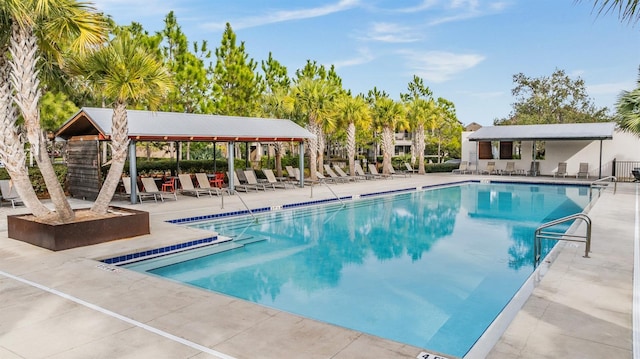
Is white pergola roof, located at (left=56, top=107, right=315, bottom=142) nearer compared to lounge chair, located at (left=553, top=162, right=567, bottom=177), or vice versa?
white pergola roof, located at (left=56, top=107, right=315, bottom=142)

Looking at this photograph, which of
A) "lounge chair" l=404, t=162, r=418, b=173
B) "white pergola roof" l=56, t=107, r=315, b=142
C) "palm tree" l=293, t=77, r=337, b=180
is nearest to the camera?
"white pergola roof" l=56, t=107, r=315, b=142

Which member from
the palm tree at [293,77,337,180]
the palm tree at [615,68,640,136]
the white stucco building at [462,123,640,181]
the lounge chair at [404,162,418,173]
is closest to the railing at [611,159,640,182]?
the white stucco building at [462,123,640,181]

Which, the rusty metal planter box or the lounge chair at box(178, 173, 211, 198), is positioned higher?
the lounge chair at box(178, 173, 211, 198)

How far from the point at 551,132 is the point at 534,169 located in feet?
7.87

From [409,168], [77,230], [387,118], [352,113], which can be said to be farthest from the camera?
[409,168]

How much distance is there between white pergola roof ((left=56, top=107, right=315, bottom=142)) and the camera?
13.9 meters

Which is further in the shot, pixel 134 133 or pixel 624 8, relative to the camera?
pixel 134 133

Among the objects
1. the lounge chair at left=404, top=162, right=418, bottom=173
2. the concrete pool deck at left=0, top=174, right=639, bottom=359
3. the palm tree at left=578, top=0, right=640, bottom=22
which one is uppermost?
the palm tree at left=578, top=0, right=640, bottom=22

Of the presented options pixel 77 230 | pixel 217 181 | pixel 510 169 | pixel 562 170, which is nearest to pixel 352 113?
pixel 217 181

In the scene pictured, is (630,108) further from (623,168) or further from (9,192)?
(9,192)

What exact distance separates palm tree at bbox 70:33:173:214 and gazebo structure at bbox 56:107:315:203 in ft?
15.3

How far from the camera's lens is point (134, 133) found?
1361 centimetres

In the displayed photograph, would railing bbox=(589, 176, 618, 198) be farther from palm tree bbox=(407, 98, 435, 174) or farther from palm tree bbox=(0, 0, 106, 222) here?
palm tree bbox=(0, 0, 106, 222)

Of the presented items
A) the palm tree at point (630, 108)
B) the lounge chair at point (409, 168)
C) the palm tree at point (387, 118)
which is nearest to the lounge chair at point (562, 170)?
the lounge chair at point (409, 168)
